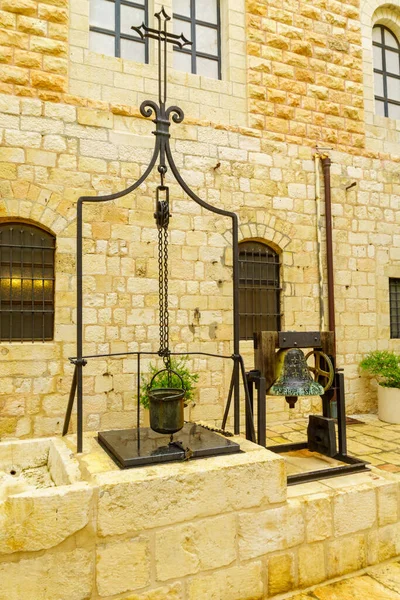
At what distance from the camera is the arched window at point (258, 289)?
5961mm

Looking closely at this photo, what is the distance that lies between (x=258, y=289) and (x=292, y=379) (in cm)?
316

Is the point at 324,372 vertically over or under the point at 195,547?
over

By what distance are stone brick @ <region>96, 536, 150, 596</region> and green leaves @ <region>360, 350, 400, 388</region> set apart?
4.90 meters

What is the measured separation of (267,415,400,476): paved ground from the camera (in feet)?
14.5

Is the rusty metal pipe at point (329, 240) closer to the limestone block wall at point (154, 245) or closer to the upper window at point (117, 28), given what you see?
the limestone block wall at point (154, 245)

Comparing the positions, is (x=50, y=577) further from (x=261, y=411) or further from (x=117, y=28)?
(x=117, y=28)

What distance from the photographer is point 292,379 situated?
2973 mm

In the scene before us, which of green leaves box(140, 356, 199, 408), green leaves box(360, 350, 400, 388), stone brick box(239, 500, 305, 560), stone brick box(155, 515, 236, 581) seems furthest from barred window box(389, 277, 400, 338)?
stone brick box(155, 515, 236, 581)

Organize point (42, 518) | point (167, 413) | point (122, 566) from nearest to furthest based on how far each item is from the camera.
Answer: point (42, 518), point (122, 566), point (167, 413)

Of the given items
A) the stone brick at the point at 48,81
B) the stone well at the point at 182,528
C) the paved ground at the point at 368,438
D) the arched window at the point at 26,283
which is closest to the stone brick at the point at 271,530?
the stone well at the point at 182,528

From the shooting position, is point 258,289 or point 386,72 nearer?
point 258,289

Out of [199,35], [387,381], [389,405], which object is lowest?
[389,405]

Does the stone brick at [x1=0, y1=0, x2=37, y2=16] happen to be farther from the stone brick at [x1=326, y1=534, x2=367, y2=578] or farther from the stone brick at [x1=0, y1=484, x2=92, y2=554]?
the stone brick at [x1=326, y1=534, x2=367, y2=578]

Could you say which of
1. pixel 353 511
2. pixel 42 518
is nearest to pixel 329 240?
pixel 353 511
